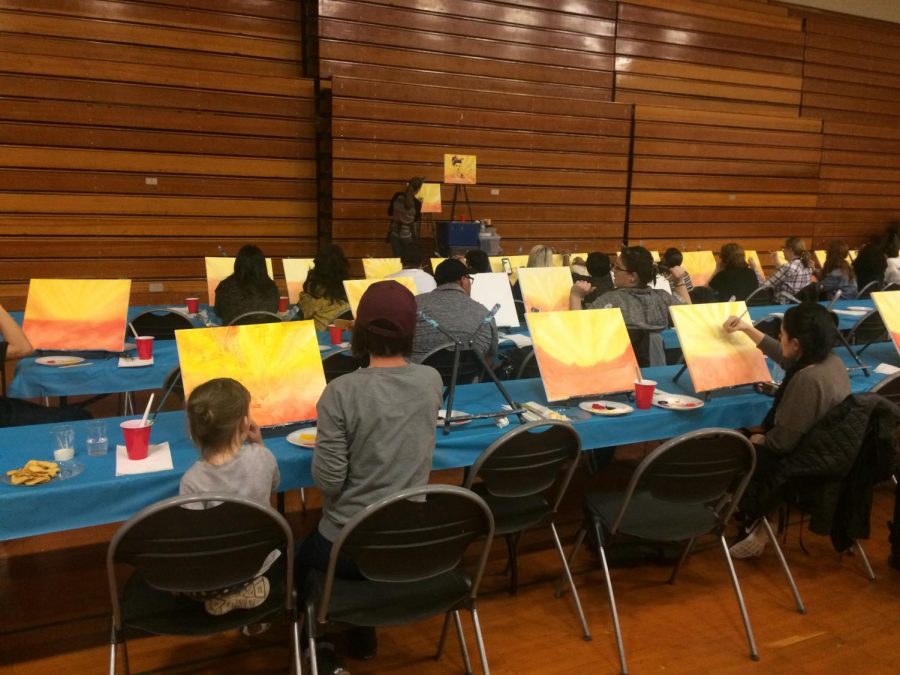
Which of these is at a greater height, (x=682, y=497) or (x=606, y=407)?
(x=606, y=407)

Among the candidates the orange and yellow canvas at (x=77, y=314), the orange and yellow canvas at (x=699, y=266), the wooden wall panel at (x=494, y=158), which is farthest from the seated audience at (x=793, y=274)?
the orange and yellow canvas at (x=77, y=314)

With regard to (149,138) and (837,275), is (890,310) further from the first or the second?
(149,138)

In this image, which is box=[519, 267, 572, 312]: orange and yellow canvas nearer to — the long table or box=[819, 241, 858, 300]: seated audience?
the long table

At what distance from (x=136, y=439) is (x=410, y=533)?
108cm

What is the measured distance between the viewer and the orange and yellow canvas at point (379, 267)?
6957 millimetres

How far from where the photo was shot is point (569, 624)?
9.82 ft

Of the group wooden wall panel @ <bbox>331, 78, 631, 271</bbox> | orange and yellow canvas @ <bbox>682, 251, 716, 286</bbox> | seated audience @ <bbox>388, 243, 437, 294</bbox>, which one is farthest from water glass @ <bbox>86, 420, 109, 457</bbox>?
orange and yellow canvas @ <bbox>682, 251, 716, 286</bbox>

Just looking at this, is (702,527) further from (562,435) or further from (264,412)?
(264,412)

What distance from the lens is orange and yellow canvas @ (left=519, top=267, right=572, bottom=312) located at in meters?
6.34

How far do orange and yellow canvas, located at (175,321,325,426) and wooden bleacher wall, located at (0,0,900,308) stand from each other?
7210 millimetres

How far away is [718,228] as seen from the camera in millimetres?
12789

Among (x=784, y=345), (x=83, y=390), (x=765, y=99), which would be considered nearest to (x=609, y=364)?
(x=784, y=345)

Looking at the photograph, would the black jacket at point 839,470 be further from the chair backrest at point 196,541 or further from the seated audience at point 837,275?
the seated audience at point 837,275

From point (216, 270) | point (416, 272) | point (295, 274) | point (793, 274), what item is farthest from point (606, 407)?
point (793, 274)
